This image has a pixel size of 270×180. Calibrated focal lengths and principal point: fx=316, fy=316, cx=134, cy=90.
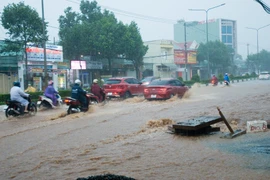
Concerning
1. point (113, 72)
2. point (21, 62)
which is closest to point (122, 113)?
point (21, 62)

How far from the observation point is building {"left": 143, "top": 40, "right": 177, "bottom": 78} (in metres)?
49.1

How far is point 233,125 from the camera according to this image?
908 centimetres

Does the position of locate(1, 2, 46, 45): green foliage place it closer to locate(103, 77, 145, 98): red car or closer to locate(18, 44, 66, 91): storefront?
locate(18, 44, 66, 91): storefront

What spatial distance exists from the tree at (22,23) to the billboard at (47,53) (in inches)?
112

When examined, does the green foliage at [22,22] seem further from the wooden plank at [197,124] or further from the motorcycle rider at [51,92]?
the wooden plank at [197,124]

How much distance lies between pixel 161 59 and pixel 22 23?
96.8 ft

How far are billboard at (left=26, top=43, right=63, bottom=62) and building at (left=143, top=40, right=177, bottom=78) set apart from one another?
65.3ft

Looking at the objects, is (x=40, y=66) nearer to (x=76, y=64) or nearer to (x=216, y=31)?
(x=76, y=64)

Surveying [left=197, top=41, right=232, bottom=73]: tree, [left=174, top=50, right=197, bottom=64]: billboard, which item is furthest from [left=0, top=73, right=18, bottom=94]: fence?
[left=197, top=41, right=232, bottom=73]: tree

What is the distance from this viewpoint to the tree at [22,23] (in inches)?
917

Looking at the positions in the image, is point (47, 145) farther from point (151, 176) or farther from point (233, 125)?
point (233, 125)

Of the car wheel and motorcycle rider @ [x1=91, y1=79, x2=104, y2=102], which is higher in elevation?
motorcycle rider @ [x1=91, y1=79, x2=104, y2=102]

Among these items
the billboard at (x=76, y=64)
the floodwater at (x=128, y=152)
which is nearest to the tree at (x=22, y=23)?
the billboard at (x=76, y=64)

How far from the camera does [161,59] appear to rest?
50188mm
